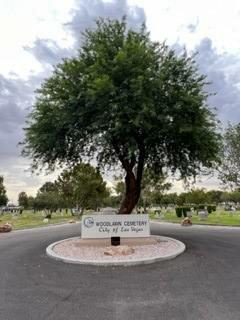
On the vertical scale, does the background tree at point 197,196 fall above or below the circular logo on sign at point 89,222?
above

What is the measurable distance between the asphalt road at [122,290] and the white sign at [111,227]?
255 centimetres

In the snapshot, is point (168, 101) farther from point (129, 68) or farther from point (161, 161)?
point (161, 161)

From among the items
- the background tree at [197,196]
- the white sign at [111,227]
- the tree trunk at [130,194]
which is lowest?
the white sign at [111,227]

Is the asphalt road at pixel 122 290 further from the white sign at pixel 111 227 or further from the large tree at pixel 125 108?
the large tree at pixel 125 108

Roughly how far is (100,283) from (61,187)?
2167 inches

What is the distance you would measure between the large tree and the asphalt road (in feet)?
17.0

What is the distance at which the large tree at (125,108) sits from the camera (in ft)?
47.7

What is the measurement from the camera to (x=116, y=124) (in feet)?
46.5

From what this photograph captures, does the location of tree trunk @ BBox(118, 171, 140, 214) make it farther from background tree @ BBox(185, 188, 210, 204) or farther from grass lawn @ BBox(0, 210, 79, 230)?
background tree @ BBox(185, 188, 210, 204)

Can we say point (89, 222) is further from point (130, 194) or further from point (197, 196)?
point (197, 196)

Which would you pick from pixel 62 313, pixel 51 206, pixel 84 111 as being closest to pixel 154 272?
pixel 62 313

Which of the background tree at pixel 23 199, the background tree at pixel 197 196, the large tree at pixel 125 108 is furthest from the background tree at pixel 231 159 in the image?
the background tree at pixel 23 199

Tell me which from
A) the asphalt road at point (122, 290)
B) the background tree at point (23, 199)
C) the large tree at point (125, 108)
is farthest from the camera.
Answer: the background tree at point (23, 199)

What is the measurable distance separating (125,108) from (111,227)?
173 inches
